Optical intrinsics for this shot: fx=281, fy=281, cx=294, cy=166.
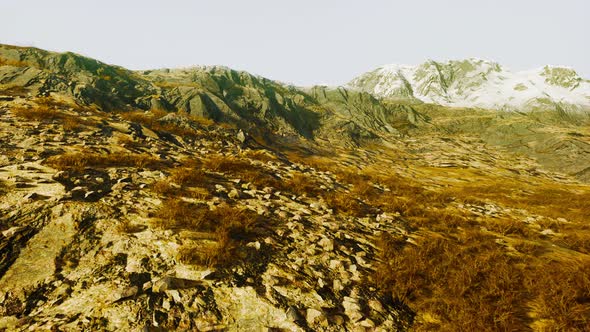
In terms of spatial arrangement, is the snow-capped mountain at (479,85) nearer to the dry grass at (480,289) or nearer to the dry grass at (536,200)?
the dry grass at (536,200)

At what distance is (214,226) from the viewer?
576 cm

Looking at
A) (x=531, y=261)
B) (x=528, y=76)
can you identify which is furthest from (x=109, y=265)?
(x=528, y=76)

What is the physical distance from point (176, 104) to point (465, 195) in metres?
22.0

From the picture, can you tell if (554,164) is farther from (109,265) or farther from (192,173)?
(109,265)

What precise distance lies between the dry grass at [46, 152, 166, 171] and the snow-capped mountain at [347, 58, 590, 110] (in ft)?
328

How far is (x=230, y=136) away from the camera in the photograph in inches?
728

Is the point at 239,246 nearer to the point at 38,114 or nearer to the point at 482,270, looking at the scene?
the point at 482,270

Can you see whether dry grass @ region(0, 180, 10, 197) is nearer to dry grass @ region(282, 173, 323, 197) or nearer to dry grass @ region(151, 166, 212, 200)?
dry grass @ region(151, 166, 212, 200)

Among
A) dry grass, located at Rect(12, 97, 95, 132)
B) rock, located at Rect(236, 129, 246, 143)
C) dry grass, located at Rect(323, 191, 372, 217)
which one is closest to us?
dry grass, located at Rect(323, 191, 372, 217)

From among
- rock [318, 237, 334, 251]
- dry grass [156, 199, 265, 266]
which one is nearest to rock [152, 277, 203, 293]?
dry grass [156, 199, 265, 266]

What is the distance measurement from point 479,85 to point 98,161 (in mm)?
125346

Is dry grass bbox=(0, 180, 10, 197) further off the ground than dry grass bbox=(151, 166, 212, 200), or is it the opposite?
dry grass bbox=(0, 180, 10, 197)

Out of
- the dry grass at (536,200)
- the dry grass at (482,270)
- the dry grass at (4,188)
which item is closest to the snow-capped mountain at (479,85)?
the dry grass at (536,200)

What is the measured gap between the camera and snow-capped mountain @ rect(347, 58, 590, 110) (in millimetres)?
89375
